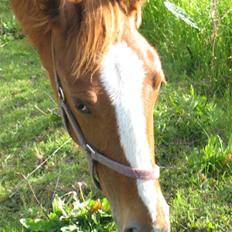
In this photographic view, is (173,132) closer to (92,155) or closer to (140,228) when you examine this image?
(92,155)

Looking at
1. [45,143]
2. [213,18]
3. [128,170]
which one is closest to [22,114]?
[45,143]

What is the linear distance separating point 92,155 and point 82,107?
0.22 meters

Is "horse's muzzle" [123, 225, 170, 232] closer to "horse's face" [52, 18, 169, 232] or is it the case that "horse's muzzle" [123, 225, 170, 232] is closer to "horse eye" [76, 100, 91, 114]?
"horse's face" [52, 18, 169, 232]

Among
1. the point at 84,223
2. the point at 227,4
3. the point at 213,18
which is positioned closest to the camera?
the point at 84,223

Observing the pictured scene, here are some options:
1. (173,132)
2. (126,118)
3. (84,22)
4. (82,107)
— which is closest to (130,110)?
(126,118)

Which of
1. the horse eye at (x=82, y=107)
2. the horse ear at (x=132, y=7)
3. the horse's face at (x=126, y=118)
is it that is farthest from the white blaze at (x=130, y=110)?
the horse ear at (x=132, y=7)

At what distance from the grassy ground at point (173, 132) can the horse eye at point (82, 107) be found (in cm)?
94

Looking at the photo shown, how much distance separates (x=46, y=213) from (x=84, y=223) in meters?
0.30

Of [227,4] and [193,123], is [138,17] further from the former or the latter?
[227,4]

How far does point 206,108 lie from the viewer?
3.78 metres

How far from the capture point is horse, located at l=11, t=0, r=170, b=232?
2156 mm

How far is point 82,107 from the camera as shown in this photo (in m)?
2.26

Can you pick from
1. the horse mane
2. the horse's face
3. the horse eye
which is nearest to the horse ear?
the horse mane

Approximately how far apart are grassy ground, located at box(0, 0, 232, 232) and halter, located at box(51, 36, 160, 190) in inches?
29.6
